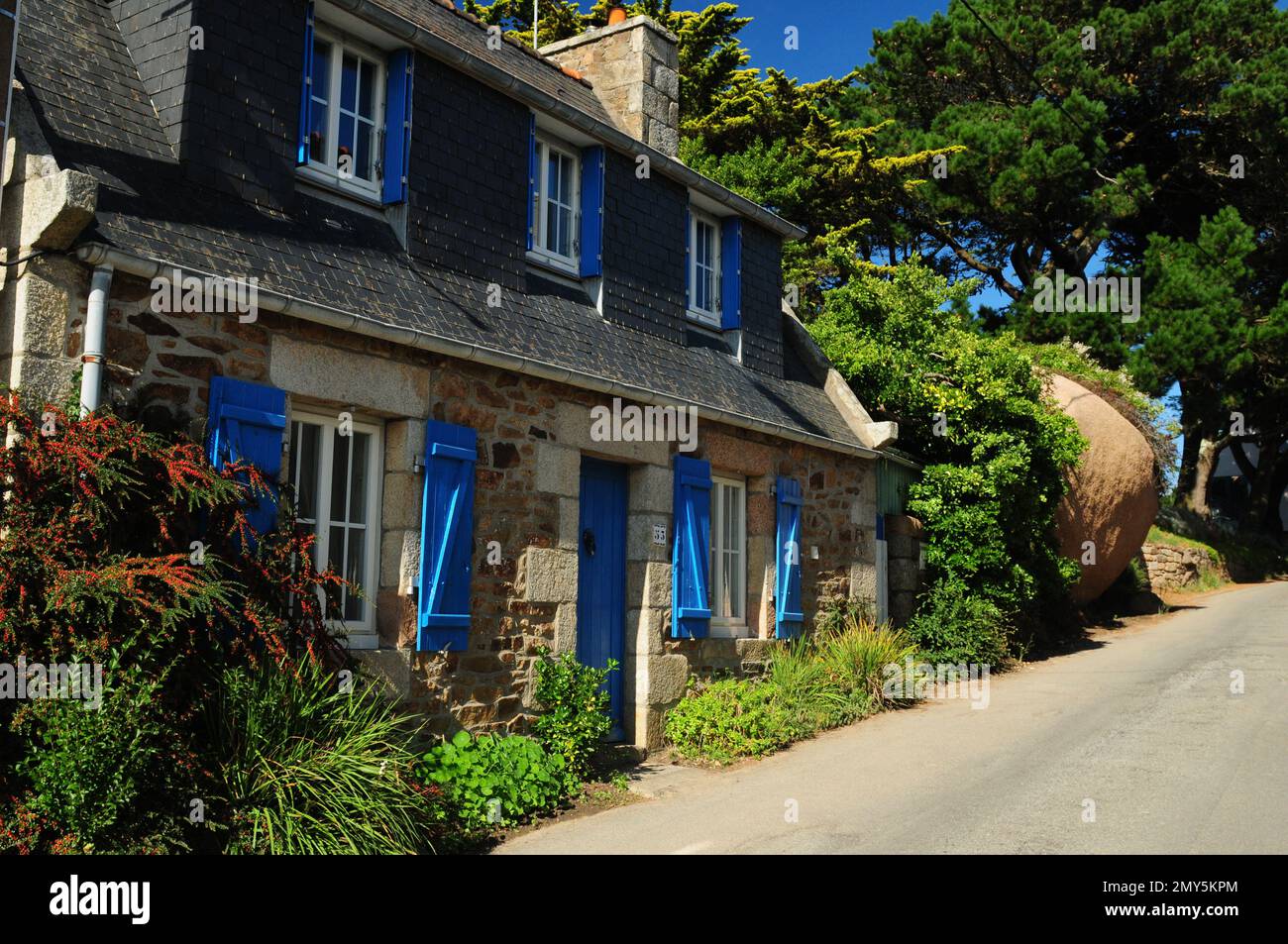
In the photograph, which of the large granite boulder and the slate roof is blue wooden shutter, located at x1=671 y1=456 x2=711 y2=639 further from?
the large granite boulder

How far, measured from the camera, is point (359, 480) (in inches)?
273

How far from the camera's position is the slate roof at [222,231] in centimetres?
593

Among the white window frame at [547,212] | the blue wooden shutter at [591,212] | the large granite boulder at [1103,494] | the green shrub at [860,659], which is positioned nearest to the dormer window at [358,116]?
the white window frame at [547,212]

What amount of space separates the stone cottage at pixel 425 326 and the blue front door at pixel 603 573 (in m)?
0.02

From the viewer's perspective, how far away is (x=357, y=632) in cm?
673

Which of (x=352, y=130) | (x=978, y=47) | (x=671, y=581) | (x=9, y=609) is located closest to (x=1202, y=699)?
(x=671, y=581)

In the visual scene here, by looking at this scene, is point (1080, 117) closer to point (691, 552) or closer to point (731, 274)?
point (731, 274)

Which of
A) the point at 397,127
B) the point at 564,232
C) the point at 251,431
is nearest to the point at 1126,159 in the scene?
the point at 564,232

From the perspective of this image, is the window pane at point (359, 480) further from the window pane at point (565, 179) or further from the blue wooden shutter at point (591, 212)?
the window pane at point (565, 179)

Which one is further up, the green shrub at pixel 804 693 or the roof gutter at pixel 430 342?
the roof gutter at pixel 430 342

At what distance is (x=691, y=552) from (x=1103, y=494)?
27.2 feet

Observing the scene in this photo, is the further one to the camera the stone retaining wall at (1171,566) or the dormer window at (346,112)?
the stone retaining wall at (1171,566)

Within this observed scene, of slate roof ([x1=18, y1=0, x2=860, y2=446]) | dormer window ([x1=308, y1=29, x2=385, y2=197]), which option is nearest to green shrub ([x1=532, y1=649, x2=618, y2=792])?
slate roof ([x1=18, y1=0, x2=860, y2=446])

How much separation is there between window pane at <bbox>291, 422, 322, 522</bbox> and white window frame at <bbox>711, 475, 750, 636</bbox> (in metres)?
4.31
